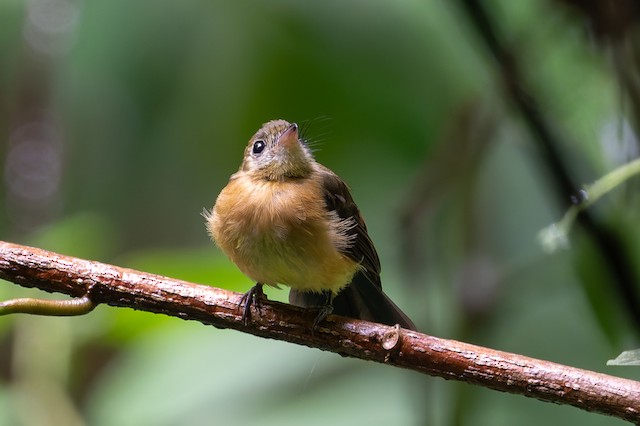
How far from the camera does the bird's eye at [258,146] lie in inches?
139

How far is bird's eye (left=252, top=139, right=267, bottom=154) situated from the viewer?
A: 11.6 feet

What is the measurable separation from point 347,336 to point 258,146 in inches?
50.5

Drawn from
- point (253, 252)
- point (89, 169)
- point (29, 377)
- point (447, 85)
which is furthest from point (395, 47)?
point (89, 169)

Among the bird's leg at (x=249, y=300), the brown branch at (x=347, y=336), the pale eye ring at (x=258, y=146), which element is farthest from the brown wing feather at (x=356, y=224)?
the brown branch at (x=347, y=336)

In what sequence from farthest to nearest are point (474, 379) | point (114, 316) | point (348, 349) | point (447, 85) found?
point (447, 85) → point (114, 316) → point (348, 349) → point (474, 379)

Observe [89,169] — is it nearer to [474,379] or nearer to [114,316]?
[114,316]

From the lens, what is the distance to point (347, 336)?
2486mm

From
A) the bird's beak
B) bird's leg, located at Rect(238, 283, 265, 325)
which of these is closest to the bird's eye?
the bird's beak

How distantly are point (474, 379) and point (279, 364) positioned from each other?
140 cm

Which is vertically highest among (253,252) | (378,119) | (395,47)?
(395,47)

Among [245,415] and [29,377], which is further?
[245,415]

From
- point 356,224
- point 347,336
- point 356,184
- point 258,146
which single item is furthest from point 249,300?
point 356,184

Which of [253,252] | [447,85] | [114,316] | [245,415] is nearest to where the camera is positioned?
[253,252]

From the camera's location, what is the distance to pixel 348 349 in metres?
2.48
